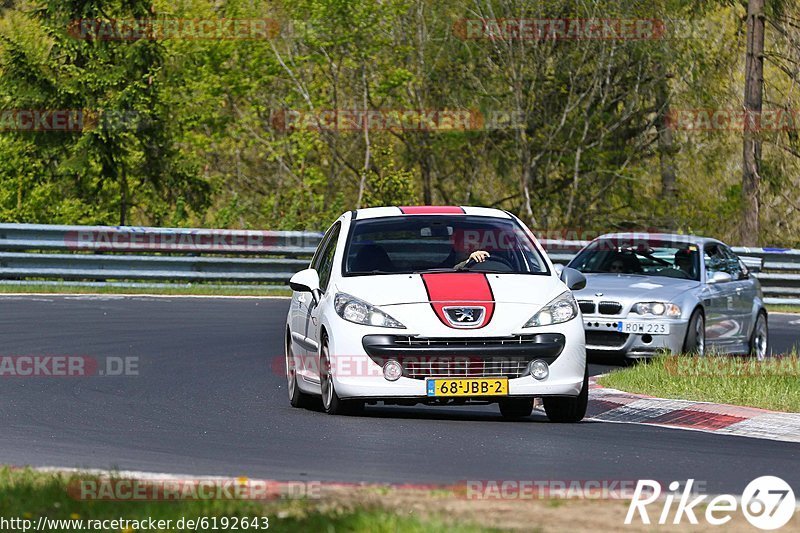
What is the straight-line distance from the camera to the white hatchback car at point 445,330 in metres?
10.7

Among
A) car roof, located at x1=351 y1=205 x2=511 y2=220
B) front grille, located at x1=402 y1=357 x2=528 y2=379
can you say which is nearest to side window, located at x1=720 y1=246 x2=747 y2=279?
car roof, located at x1=351 y1=205 x2=511 y2=220

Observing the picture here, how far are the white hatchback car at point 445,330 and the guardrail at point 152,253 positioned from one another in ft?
47.2

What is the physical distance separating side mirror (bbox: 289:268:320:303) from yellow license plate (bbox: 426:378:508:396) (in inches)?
59.5

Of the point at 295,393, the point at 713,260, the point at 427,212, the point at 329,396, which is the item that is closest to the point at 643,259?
the point at 713,260

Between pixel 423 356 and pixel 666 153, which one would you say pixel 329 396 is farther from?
pixel 666 153

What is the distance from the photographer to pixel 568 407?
36.8ft

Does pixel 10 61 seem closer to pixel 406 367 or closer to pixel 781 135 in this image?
pixel 781 135

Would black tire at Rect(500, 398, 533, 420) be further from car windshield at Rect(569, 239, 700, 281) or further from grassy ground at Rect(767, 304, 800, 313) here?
grassy ground at Rect(767, 304, 800, 313)

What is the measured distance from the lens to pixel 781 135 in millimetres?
38938

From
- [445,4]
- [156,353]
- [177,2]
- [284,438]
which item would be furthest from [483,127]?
[284,438]

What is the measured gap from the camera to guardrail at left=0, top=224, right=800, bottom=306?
25625mm

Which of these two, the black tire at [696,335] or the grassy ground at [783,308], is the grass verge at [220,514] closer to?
the black tire at [696,335]

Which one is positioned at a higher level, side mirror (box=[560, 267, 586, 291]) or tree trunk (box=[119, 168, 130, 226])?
side mirror (box=[560, 267, 586, 291])

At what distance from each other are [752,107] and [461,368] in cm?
2638
